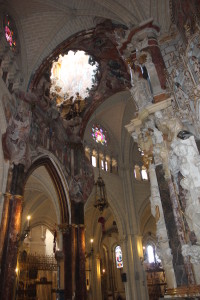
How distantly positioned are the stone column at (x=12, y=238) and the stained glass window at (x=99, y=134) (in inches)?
363

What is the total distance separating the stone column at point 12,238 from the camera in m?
7.81

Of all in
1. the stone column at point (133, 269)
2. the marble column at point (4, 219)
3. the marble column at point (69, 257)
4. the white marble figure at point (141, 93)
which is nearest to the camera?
the white marble figure at point (141, 93)

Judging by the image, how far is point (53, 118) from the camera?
13.6m

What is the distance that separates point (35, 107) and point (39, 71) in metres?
1.64

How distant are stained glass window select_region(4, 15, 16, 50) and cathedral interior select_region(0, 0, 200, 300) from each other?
0.27 feet

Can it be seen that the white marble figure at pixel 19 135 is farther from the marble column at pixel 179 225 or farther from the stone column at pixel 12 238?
the marble column at pixel 179 225

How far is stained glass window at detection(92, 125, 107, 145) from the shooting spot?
61.1ft

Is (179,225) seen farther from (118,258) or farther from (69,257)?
(118,258)

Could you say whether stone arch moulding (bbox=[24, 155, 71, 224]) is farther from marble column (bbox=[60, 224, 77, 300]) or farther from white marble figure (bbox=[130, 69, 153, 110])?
white marble figure (bbox=[130, 69, 153, 110])

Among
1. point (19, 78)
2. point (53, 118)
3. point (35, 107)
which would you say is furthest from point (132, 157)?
point (19, 78)

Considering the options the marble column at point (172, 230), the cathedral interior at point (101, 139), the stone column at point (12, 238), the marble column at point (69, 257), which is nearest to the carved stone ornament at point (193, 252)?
the cathedral interior at point (101, 139)

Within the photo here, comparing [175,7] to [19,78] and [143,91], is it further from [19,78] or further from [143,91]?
[19,78]

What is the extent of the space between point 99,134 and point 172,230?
45.6 feet

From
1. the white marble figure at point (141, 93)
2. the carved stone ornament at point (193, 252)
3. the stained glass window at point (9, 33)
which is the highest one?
the stained glass window at point (9, 33)
